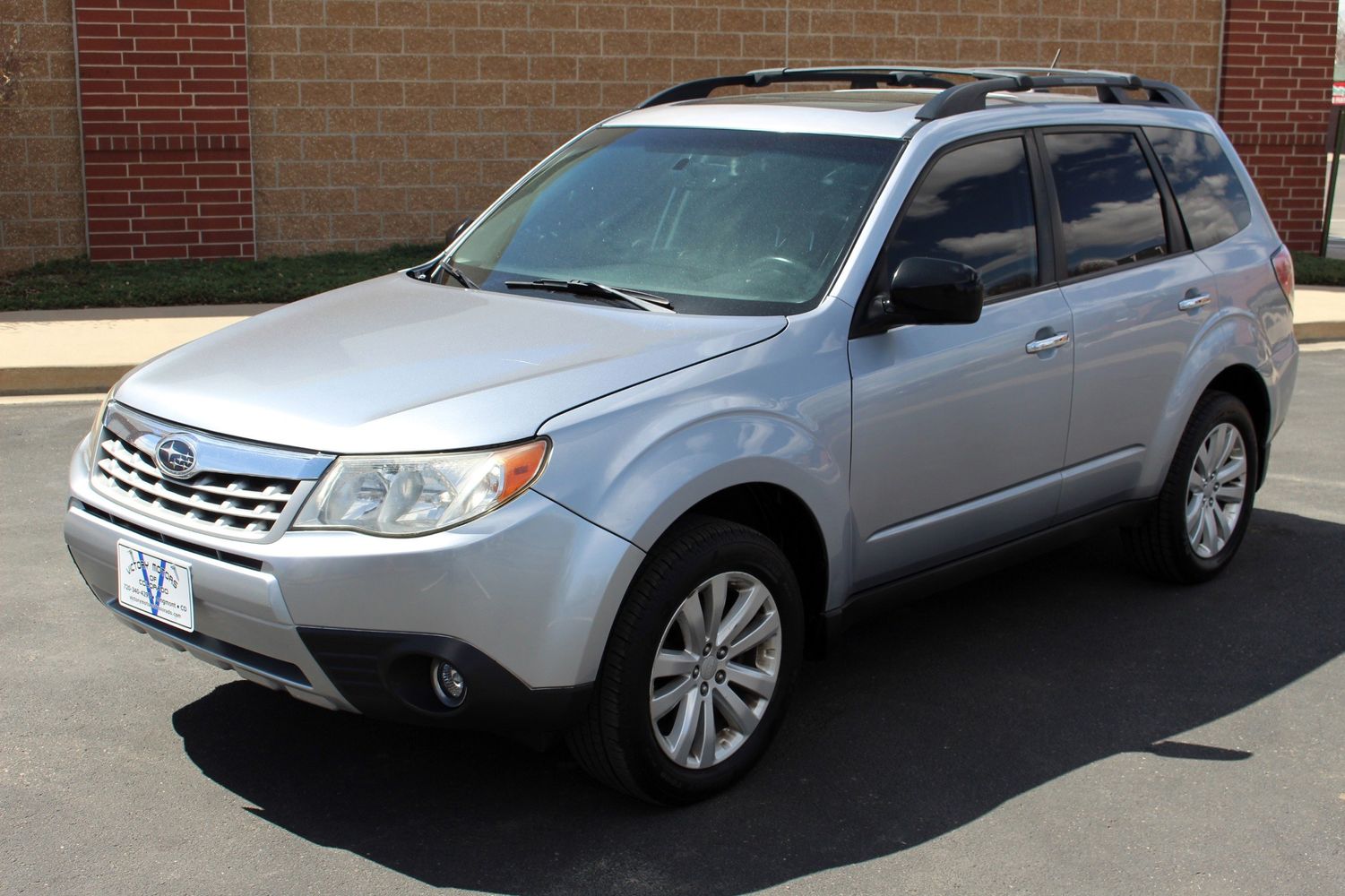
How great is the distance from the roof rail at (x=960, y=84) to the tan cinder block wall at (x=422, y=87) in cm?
828

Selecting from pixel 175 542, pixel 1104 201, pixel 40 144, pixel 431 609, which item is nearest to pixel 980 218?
pixel 1104 201

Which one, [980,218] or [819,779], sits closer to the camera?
[819,779]

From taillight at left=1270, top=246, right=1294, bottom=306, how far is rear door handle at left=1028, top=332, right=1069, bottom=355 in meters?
1.61

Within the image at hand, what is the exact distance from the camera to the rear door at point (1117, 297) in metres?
5.11

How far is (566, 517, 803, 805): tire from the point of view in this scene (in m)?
3.72

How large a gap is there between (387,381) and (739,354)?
3.03 ft

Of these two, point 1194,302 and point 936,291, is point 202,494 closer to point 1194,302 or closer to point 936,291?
point 936,291

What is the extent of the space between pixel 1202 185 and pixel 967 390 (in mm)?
1892

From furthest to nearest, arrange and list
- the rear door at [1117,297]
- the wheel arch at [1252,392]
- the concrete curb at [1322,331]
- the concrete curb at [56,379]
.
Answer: the concrete curb at [1322,331] → the concrete curb at [56,379] → the wheel arch at [1252,392] → the rear door at [1117,297]

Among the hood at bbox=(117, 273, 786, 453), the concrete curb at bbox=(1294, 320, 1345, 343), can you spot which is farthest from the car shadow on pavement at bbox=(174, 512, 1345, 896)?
the concrete curb at bbox=(1294, 320, 1345, 343)

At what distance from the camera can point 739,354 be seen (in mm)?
4055

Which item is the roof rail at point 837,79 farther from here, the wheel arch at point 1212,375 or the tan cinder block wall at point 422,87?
the tan cinder block wall at point 422,87

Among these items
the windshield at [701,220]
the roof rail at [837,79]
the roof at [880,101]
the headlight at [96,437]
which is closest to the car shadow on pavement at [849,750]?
the headlight at [96,437]

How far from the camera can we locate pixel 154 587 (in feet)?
12.5
